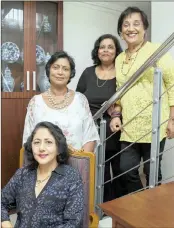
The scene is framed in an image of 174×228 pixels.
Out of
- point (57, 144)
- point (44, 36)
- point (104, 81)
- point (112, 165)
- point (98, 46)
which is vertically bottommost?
point (112, 165)

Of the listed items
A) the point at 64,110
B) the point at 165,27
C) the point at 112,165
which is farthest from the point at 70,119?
the point at 165,27

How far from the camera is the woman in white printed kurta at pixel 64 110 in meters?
1.66

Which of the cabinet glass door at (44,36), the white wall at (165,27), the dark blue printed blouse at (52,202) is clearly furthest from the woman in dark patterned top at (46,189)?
the cabinet glass door at (44,36)

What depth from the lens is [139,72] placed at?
1576 mm

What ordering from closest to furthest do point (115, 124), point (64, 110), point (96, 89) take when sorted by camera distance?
point (64, 110) < point (115, 124) < point (96, 89)

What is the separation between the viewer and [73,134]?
1.67 m

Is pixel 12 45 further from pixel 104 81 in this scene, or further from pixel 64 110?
pixel 64 110

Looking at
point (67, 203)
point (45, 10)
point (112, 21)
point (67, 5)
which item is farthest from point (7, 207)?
point (112, 21)

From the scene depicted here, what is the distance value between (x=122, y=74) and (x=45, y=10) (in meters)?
1.42

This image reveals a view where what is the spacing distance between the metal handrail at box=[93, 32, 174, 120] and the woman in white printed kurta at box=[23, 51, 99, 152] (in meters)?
0.18

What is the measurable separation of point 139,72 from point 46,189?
2.60 feet

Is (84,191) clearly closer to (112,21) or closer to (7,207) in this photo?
(7,207)

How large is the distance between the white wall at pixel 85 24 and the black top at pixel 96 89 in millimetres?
1221

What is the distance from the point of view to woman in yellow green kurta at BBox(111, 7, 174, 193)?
5.47ft
